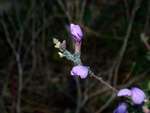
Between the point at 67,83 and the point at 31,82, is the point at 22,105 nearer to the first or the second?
the point at 31,82

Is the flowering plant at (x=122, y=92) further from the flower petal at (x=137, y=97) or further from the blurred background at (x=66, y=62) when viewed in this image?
the blurred background at (x=66, y=62)

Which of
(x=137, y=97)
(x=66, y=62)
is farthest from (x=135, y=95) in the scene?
(x=66, y=62)

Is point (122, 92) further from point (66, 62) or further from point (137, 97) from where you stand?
point (66, 62)

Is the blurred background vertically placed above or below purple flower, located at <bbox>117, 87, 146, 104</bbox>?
above

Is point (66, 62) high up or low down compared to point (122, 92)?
up

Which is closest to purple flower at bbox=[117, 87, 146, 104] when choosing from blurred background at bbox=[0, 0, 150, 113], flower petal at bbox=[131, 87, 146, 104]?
flower petal at bbox=[131, 87, 146, 104]

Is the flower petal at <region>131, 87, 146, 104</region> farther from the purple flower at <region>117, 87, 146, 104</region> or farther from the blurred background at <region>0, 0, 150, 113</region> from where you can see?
the blurred background at <region>0, 0, 150, 113</region>

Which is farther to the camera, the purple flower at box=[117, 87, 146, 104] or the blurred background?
the blurred background

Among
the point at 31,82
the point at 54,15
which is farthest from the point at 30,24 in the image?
the point at 31,82
